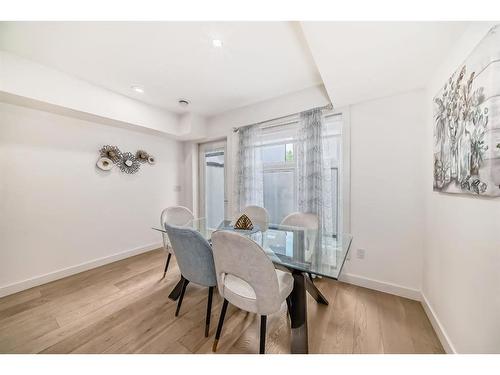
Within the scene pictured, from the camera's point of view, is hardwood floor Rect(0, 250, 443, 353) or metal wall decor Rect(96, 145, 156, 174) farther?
metal wall decor Rect(96, 145, 156, 174)

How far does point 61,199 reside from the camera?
2.43m

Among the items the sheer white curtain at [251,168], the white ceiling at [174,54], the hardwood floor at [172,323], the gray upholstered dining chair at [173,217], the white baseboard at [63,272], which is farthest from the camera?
the sheer white curtain at [251,168]

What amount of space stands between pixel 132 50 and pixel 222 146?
1986 mm

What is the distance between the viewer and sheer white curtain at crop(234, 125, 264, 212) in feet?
9.55

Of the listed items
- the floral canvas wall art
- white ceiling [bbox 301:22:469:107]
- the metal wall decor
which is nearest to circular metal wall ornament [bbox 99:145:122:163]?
the metal wall decor

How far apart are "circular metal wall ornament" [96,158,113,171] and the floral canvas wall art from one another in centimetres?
382

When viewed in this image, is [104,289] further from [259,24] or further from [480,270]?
[480,270]

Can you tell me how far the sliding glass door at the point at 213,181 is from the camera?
11.8ft

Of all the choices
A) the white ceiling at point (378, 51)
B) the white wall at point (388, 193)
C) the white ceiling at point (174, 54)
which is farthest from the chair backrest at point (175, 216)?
the white ceiling at point (378, 51)

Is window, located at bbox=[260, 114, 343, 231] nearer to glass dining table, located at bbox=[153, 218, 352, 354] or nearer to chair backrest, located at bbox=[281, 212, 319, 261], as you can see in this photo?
Result: chair backrest, located at bbox=[281, 212, 319, 261]

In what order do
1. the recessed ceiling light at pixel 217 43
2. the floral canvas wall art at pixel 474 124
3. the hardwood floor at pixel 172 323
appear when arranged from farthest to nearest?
the recessed ceiling light at pixel 217 43 → the hardwood floor at pixel 172 323 → the floral canvas wall art at pixel 474 124

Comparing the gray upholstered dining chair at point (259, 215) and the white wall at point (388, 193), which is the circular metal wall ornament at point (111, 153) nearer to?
the gray upholstered dining chair at point (259, 215)

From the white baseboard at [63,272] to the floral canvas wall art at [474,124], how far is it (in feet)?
13.1

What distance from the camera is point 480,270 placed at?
1.00 m
